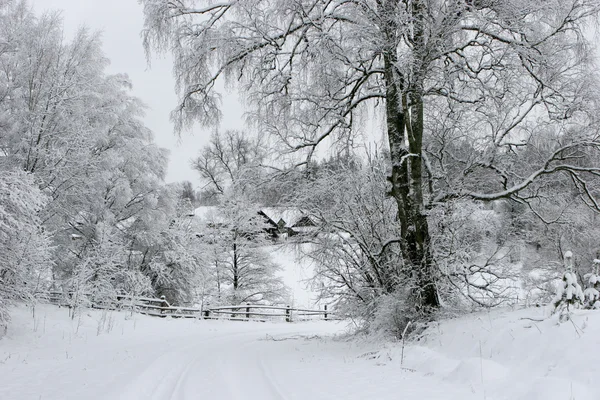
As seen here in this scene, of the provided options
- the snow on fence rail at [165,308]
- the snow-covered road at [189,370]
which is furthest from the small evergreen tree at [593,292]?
the snow on fence rail at [165,308]

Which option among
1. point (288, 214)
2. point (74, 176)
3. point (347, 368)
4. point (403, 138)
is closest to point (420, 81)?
point (403, 138)

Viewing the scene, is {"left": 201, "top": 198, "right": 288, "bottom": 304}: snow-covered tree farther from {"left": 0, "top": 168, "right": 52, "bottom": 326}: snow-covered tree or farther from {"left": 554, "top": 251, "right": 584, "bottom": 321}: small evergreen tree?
{"left": 554, "top": 251, "right": 584, "bottom": 321}: small evergreen tree

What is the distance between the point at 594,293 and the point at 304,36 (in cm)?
541

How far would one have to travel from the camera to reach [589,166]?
730 centimetres

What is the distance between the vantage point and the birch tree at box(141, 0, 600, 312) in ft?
22.2

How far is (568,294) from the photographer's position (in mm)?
4730

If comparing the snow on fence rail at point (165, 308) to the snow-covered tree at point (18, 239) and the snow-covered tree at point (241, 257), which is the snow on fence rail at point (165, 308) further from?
the snow-covered tree at point (241, 257)

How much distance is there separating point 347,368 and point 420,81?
458cm

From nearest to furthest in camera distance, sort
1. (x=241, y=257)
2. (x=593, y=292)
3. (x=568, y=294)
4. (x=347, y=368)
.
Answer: (x=568, y=294), (x=593, y=292), (x=347, y=368), (x=241, y=257)

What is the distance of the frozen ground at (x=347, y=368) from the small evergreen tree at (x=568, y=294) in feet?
0.43

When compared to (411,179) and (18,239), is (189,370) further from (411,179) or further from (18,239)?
(18,239)

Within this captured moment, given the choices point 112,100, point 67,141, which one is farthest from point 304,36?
point 112,100

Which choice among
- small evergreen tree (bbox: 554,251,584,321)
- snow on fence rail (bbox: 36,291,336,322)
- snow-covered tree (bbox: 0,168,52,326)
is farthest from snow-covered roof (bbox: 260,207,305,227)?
small evergreen tree (bbox: 554,251,584,321)

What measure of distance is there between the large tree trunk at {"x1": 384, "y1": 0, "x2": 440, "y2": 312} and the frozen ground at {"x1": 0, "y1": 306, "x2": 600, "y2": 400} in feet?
2.81
